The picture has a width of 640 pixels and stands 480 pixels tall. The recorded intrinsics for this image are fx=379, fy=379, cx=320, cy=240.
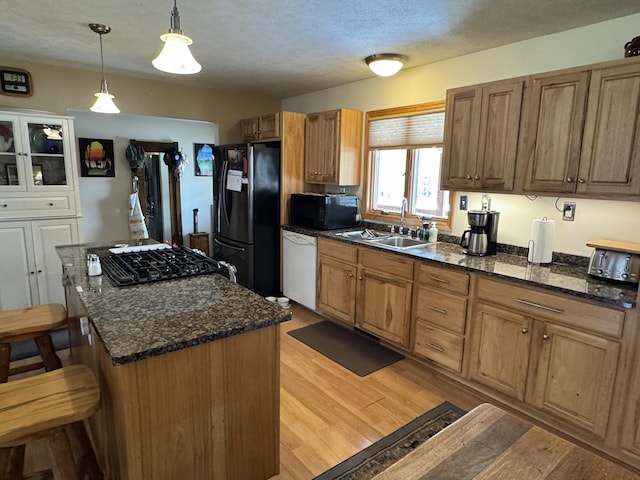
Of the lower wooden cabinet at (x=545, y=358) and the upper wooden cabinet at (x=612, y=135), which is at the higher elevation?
the upper wooden cabinet at (x=612, y=135)

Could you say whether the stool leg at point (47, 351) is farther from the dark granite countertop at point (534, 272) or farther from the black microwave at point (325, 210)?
the black microwave at point (325, 210)

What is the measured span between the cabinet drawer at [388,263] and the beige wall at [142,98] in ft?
8.35

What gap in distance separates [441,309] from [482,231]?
642 millimetres

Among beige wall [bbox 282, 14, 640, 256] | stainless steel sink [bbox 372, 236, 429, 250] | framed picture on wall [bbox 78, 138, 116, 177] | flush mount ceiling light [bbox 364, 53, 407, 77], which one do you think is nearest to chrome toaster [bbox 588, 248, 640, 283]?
beige wall [bbox 282, 14, 640, 256]

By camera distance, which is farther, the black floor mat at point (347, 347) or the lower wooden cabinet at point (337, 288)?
the lower wooden cabinet at point (337, 288)

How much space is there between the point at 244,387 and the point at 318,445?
31.3 inches

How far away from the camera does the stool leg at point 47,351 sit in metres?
2.04

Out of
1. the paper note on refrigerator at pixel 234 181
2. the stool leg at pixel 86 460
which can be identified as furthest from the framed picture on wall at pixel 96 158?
the stool leg at pixel 86 460

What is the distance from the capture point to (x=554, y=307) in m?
2.08

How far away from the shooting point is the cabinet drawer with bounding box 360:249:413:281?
2.87 metres

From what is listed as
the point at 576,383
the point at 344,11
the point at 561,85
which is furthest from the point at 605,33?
the point at 576,383

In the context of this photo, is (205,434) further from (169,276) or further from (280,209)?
(280,209)

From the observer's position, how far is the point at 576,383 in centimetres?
204

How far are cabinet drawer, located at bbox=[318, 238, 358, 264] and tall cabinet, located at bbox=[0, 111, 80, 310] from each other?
2303 mm
